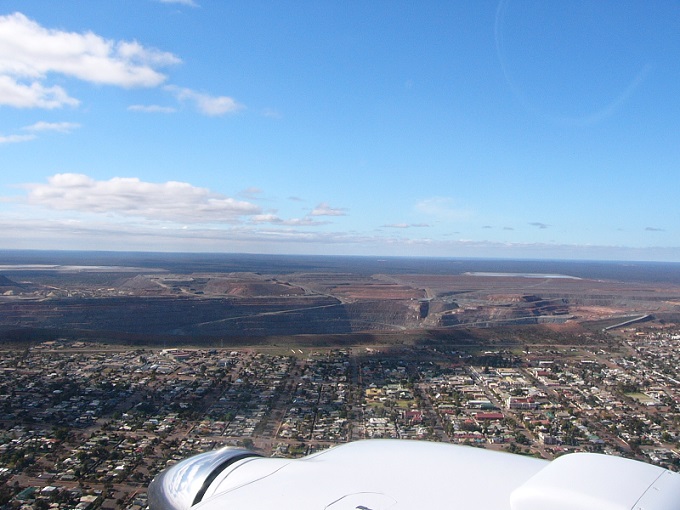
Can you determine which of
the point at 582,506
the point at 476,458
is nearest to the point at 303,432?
the point at 476,458

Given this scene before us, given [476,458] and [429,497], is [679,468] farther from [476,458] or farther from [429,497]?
[429,497]

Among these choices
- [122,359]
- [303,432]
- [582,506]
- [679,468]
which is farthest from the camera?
[122,359]

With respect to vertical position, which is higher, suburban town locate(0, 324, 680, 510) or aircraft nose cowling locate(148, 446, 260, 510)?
aircraft nose cowling locate(148, 446, 260, 510)

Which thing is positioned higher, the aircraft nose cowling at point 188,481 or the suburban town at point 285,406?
the aircraft nose cowling at point 188,481

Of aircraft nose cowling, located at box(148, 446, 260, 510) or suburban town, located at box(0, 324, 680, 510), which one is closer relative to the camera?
aircraft nose cowling, located at box(148, 446, 260, 510)

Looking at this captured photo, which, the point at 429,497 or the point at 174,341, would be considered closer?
the point at 429,497
